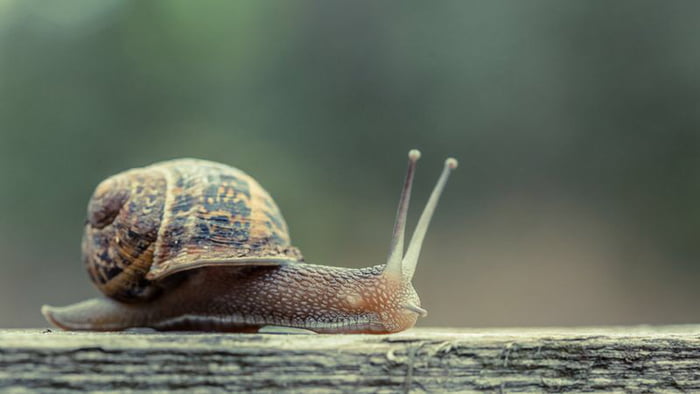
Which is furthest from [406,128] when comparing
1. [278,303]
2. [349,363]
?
[349,363]

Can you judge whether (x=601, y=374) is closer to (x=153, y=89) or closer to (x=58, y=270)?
(x=153, y=89)

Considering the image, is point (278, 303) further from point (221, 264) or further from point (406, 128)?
A: point (406, 128)

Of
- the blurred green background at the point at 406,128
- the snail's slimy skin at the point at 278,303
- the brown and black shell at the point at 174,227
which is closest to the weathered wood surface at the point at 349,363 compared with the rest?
the snail's slimy skin at the point at 278,303

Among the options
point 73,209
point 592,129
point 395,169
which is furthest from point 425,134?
point 73,209

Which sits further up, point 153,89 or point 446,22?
point 446,22

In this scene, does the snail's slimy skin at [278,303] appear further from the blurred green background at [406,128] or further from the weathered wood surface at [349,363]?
the blurred green background at [406,128]

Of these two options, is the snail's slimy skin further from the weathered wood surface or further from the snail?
the weathered wood surface
